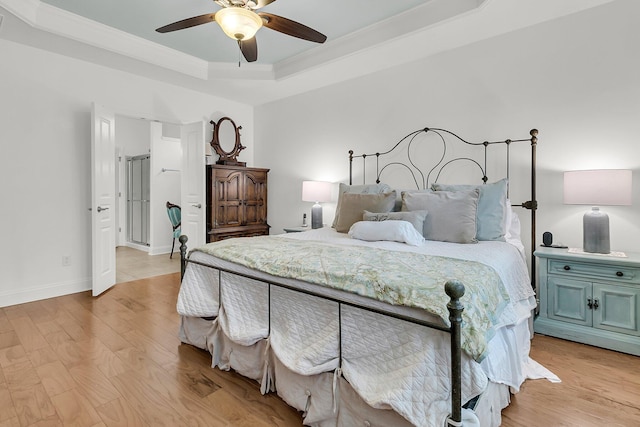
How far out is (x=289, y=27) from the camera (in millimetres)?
2383

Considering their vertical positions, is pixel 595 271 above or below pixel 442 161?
below

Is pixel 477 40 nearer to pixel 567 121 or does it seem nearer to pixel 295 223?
pixel 567 121

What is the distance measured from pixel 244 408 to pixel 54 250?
3.17m

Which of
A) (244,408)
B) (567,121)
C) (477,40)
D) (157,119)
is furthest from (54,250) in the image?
(567,121)

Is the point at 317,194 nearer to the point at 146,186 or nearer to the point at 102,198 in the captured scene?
the point at 102,198

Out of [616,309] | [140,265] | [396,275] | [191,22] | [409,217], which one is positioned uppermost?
[191,22]

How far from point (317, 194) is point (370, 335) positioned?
2875 millimetres

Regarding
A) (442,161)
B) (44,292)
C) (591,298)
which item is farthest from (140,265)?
(591,298)

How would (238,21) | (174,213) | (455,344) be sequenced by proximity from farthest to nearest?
(174,213) < (238,21) < (455,344)

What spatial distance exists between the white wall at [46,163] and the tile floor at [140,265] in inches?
28.6

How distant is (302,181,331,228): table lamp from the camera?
13.8 ft

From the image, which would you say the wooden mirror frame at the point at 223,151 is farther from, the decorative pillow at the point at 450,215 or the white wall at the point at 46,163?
the decorative pillow at the point at 450,215

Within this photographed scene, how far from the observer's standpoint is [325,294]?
5.26 feet

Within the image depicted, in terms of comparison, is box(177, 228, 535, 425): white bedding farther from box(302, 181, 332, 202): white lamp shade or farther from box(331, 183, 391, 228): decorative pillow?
box(302, 181, 332, 202): white lamp shade
